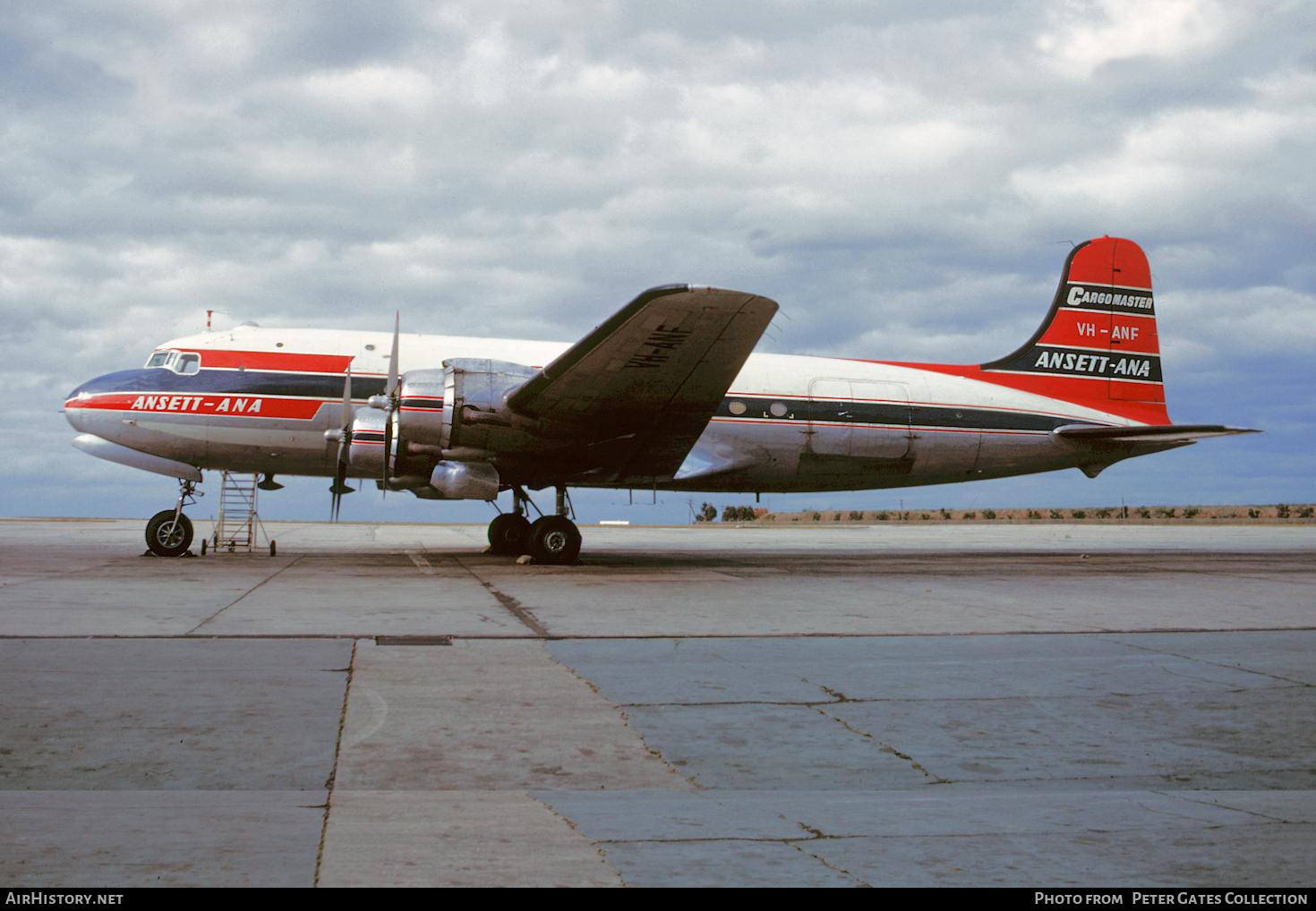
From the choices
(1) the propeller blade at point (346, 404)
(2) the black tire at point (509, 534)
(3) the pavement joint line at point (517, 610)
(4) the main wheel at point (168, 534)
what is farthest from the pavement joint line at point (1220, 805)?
(4) the main wheel at point (168, 534)

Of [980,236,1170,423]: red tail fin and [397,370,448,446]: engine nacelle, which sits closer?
[397,370,448,446]: engine nacelle

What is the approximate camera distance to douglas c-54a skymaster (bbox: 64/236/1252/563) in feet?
49.6

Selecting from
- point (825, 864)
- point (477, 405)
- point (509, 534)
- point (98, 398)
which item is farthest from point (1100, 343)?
point (825, 864)

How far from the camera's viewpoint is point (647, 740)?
16.4ft

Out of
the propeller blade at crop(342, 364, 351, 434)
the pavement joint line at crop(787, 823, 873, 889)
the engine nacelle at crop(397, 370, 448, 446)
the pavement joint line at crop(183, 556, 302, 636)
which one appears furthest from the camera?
the propeller blade at crop(342, 364, 351, 434)

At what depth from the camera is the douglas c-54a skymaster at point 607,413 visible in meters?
15.1

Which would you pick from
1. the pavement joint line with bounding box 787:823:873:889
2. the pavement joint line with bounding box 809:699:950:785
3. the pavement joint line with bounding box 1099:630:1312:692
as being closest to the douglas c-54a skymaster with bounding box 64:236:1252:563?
the pavement joint line with bounding box 1099:630:1312:692

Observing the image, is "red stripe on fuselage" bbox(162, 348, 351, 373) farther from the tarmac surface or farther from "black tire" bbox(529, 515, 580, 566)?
the tarmac surface

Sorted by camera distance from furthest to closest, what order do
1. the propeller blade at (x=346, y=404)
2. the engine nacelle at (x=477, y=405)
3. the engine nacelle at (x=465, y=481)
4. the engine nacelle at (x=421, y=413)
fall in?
1. the propeller blade at (x=346, y=404)
2. the engine nacelle at (x=465, y=481)
3. the engine nacelle at (x=421, y=413)
4. the engine nacelle at (x=477, y=405)

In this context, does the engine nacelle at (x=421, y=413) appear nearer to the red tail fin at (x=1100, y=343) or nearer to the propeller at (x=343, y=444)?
the propeller at (x=343, y=444)

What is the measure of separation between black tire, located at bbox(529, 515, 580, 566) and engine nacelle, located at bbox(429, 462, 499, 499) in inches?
40.2

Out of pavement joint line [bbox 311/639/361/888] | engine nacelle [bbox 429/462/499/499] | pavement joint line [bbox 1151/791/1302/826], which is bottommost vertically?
pavement joint line [bbox 311/639/361/888]

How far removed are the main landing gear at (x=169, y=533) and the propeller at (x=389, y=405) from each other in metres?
3.91

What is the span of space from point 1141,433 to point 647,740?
19526 millimetres
